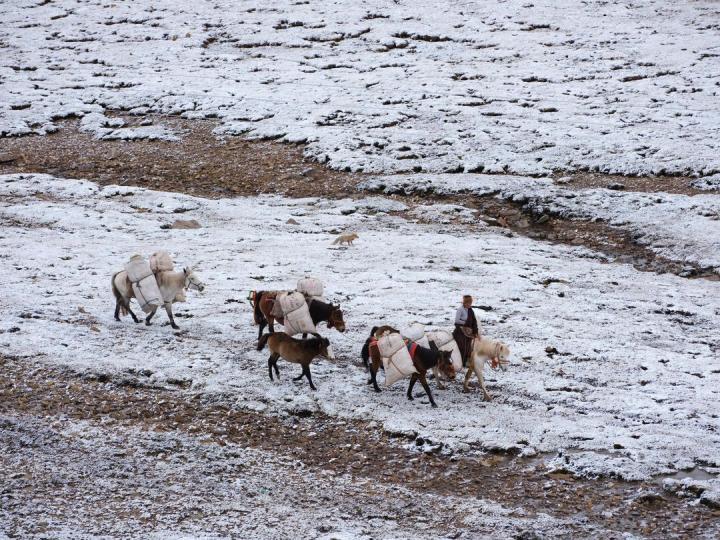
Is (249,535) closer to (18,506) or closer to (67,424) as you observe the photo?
(18,506)

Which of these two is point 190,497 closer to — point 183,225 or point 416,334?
point 416,334

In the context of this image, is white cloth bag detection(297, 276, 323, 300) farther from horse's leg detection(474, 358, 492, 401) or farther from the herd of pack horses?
horse's leg detection(474, 358, 492, 401)

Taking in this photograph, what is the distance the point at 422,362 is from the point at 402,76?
2804 centimetres

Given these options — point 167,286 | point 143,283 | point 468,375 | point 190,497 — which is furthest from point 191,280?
point 190,497

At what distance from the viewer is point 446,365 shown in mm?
11914

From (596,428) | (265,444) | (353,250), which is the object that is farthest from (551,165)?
(265,444)

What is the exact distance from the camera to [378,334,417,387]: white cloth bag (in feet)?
38.1

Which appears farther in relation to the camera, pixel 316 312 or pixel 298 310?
pixel 316 312

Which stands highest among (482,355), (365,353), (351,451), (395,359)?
(395,359)

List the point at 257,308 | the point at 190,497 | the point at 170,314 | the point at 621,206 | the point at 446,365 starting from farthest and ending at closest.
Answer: the point at 621,206 < the point at 170,314 < the point at 257,308 < the point at 446,365 < the point at 190,497

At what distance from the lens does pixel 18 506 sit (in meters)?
8.73

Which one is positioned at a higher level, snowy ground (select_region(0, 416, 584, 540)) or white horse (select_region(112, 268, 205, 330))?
white horse (select_region(112, 268, 205, 330))

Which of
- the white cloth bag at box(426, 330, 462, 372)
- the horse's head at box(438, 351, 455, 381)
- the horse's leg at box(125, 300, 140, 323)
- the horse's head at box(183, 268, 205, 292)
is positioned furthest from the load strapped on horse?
the horse's leg at box(125, 300, 140, 323)

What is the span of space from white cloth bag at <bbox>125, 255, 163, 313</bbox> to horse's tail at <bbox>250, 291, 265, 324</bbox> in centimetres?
180
